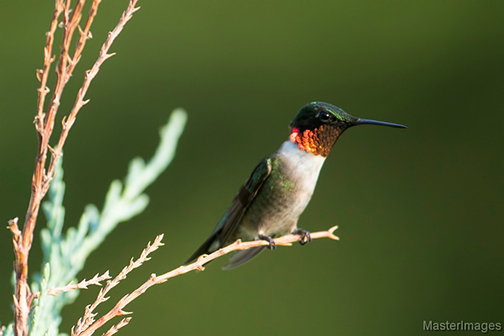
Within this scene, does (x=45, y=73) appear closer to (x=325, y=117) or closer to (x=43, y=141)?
(x=43, y=141)

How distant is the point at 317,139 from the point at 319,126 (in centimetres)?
6

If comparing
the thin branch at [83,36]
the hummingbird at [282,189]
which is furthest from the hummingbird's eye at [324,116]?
the thin branch at [83,36]

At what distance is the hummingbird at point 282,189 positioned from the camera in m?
1.55

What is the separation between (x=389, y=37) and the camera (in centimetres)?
440

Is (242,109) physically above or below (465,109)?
above

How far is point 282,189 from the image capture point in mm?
1755

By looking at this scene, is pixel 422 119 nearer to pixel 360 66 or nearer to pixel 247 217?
pixel 360 66

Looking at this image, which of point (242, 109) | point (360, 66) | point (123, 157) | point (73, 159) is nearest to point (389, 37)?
point (360, 66)

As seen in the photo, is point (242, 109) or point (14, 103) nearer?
point (14, 103)

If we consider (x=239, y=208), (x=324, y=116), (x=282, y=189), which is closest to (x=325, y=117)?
(x=324, y=116)

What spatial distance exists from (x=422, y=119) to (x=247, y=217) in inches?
107

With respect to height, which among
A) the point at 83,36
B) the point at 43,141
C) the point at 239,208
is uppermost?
the point at 83,36

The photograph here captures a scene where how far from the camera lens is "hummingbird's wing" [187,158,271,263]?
1777 mm

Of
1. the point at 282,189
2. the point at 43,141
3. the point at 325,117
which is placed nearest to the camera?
the point at 43,141
